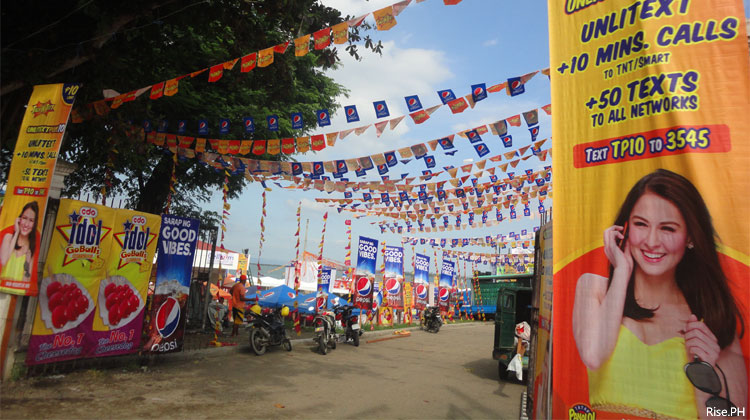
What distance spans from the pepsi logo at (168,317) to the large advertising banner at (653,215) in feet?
27.0

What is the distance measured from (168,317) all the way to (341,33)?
6709 mm

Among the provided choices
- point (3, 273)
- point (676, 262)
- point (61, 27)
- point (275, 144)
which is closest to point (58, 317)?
point (3, 273)

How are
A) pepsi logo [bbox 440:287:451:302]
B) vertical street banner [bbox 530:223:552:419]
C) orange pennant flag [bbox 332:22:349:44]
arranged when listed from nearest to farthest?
vertical street banner [bbox 530:223:552:419]
orange pennant flag [bbox 332:22:349:44]
pepsi logo [bbox 440:287:451:302]

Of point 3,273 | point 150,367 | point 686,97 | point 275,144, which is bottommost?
point 150,367

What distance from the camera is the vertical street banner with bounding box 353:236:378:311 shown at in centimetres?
1780

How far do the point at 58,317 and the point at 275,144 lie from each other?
595 cm

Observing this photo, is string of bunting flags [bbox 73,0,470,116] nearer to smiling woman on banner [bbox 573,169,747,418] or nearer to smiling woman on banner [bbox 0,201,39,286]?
smiling woman on banner [bbox 0,201,39,286]

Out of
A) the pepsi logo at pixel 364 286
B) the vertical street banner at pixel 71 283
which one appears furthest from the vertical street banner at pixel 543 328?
the pepsi logo at pixel 364 286

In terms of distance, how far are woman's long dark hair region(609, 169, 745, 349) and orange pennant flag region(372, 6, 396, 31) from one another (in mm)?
4872

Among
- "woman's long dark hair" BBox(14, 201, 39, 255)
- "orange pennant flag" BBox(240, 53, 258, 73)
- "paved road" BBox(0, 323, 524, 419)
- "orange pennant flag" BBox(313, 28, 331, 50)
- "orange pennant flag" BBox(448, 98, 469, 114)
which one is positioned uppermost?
"orange pennant flag" BBox(313, 28, 331, 50)

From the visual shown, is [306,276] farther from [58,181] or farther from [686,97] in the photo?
[686,97]

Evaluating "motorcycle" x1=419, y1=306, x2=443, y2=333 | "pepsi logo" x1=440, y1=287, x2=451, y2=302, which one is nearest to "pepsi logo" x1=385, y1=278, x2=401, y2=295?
"motorcycle" x1=419, y1=306, x2=443, y2=333

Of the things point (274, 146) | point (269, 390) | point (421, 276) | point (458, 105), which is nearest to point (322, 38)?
point (458, 105)

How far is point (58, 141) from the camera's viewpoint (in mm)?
6648
